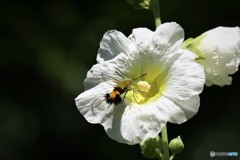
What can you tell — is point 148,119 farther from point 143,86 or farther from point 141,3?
point 141,3

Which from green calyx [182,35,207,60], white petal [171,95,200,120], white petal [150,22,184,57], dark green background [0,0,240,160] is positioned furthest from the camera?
dark green background [0,0,240,160]

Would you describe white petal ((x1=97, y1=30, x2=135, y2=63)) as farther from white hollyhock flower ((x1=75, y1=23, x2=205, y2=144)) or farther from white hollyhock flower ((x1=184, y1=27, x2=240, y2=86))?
white hollyhock flower ((x1=184, y1=27, x2=240, y2=86))

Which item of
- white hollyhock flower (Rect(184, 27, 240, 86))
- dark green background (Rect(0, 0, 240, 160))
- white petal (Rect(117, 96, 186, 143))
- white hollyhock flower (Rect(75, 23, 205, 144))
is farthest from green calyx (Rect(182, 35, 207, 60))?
dark green background (Rect(0, 0, 240, 160))

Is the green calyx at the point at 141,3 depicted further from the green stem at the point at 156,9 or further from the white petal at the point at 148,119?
the white petal at the point at 148,119

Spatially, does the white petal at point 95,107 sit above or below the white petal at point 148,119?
above

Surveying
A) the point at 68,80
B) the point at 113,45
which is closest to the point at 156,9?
the point at 113,45

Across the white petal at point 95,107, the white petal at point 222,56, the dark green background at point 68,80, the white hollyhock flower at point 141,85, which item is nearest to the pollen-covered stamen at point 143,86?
the white hollyhock flower at point 141,85

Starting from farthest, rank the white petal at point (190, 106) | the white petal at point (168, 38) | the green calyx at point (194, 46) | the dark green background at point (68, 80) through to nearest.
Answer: the dark green background at point (68, 80) → the green calyx at point (194, 46) → the white petal at point (168, 38) → the white petal at point (190, 106)
